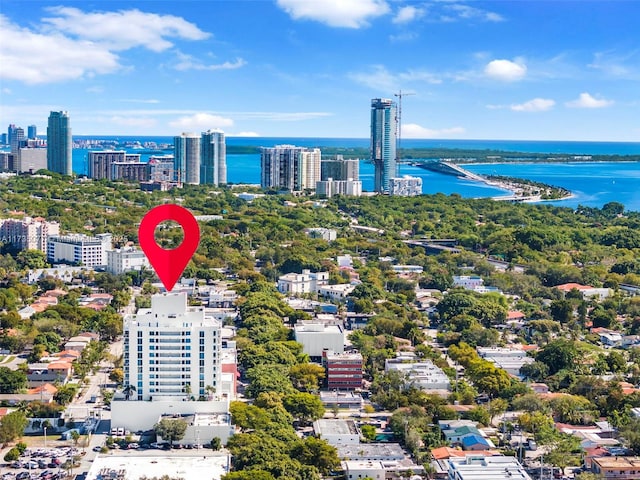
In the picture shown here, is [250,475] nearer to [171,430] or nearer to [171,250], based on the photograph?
[171,430]

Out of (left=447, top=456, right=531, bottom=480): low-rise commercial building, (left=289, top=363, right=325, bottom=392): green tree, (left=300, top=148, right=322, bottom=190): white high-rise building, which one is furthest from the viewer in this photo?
(left=300, top=148, right=322, bottom=190): white high-rise building

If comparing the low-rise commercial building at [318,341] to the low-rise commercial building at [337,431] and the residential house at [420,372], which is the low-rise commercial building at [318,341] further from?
the low-rise commercial building at [337,431]

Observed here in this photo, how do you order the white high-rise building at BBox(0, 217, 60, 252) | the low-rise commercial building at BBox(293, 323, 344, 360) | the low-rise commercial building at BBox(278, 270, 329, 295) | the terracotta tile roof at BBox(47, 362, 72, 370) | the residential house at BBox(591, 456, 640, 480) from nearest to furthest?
1. the residential house at BBox(591, 456, 640, 480)
2. the terracotta tile roof at BBox(47, 362, 72, 370)
3. the low-rise commercial building at BBox(293, 323, 344, 360)
4. the low-rise commercial building at BBox(278, 270, 329, 295)
5. the white high-rise building at BBox(0, 217, 60, 252)

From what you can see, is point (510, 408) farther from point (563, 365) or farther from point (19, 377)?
point (19, 377)

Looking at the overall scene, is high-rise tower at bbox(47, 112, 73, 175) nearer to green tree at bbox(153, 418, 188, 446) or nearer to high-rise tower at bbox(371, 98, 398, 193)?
high-rise tower at bbox(371, 98, 398, 193)

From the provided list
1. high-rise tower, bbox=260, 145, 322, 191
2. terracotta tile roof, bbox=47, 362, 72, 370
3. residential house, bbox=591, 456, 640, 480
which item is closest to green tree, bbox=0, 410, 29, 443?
terracotta tile roof, bbox=47, 362, 72, 370

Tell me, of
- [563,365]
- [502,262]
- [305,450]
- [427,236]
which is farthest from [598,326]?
[427,236]

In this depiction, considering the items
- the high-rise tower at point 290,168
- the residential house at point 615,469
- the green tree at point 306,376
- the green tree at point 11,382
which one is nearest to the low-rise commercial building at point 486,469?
the residential house at point 615,469
